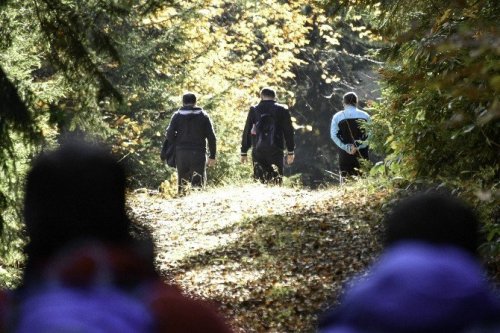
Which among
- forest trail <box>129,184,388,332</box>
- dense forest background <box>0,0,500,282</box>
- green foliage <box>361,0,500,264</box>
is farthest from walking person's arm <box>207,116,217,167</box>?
green foliage <box>361,0,500,264</box>

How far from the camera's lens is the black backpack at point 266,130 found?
17.9 m

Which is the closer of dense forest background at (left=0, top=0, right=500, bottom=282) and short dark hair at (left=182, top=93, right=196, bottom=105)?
dense forest background at (left=0, top=0, right=500, bottom=282)

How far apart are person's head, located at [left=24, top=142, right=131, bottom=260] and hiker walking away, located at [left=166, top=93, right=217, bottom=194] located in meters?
14.8

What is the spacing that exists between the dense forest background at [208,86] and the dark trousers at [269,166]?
2.55 m

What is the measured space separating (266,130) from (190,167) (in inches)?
56.0

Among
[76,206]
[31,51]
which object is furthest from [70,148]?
[31,51]

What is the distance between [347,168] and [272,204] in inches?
112

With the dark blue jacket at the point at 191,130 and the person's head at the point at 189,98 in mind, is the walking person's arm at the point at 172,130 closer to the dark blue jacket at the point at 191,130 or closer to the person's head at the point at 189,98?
the dark blue jacket at the point at 191,130

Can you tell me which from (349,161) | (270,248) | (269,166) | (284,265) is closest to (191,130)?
(269,166)

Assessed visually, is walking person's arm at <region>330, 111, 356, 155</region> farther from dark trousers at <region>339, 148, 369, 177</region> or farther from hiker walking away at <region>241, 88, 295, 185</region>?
hiker walking away at <region>241, 88, 295, 185</region>

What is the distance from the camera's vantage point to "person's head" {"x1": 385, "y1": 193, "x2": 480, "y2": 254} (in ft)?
8.97

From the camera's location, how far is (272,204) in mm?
14633

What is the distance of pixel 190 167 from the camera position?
59.3ft

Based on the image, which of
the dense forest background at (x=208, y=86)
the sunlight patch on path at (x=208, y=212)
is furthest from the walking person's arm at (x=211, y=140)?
the dense forest background at (x=208, y=86)
